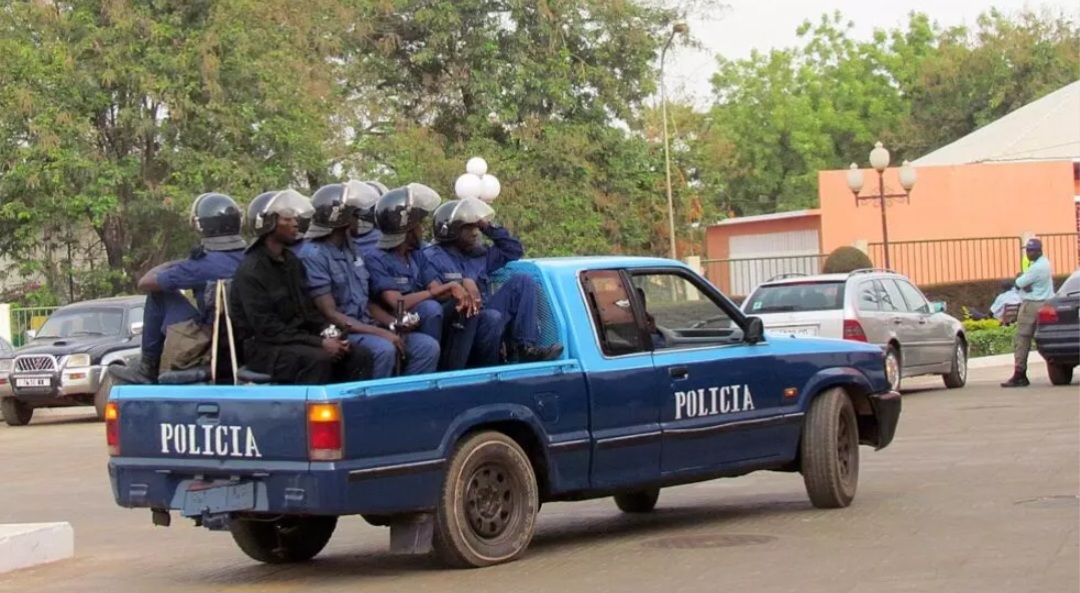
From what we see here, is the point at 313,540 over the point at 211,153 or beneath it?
beneath

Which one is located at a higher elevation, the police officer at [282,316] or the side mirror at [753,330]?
the police officer at [282,316]

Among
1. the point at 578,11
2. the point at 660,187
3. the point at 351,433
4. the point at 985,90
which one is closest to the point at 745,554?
the point at 351,433

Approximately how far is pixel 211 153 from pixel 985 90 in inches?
2018

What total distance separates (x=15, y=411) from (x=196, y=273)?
59.3ft

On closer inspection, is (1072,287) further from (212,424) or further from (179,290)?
(212,424)

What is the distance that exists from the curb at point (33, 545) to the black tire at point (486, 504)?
2.74m

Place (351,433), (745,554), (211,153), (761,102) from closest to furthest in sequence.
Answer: (351,433)
(745,554)
(211,153)
(761,102)

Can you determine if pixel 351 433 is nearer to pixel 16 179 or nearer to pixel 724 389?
pixel 724 389

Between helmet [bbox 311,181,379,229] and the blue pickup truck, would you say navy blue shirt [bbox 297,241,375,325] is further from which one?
the blue pickup truck

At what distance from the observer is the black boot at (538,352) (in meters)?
9.97

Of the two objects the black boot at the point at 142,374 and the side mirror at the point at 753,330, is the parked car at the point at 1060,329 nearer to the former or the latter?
the side mirror at the point at 753,330

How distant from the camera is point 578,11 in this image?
156ft

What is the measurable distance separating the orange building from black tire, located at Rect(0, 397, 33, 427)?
17541 mm

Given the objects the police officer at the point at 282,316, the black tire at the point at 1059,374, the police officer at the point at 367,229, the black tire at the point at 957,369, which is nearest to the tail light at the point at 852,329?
the black tire at the point at 957,369
